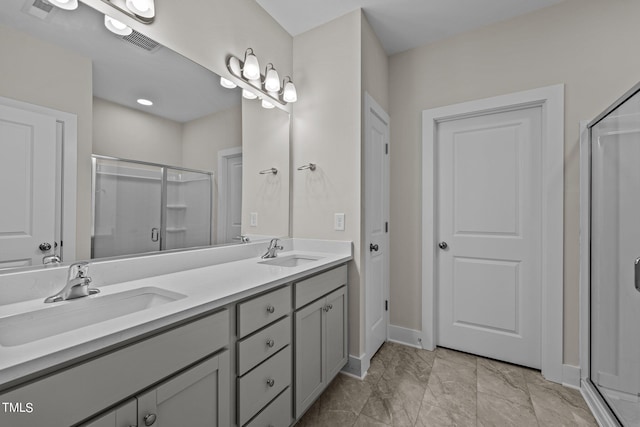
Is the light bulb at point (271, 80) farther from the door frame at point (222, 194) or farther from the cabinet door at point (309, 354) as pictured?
the cabinet door at point (309, 354)

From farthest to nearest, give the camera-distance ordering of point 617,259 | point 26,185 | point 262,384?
point 617,259 < point 262,384 < point 26,185

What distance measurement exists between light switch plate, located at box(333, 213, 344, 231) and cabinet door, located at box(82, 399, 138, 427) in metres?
1.51

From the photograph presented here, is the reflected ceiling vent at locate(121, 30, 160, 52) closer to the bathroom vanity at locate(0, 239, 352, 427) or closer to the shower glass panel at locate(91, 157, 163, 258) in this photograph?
the shower glass panel at locate(91, 157, 163, 258)

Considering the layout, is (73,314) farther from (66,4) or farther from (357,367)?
(357,367)

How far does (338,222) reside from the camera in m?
2.08

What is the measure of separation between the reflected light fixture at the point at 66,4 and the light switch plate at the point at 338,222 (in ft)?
5.54

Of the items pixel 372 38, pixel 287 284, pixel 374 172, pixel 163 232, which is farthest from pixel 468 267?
pixel 163 232

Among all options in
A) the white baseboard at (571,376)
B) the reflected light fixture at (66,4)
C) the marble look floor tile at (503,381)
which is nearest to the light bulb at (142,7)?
the reflected light fixture at (66,4)

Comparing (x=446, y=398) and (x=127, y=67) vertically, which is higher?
(x=127, y=67)

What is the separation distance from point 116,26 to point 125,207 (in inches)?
31.9

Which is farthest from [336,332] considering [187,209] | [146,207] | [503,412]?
[146,207]

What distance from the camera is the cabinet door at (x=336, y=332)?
5.65ft

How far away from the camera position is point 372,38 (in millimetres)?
2262

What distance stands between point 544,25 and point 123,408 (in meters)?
3.09
